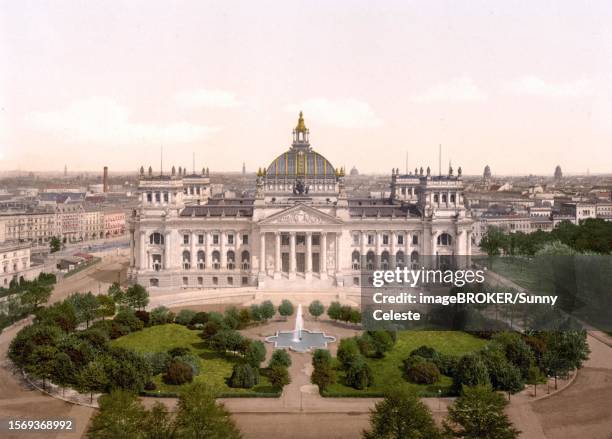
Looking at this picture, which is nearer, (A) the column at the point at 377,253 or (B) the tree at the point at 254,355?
(B) the tree at the point at 254,355

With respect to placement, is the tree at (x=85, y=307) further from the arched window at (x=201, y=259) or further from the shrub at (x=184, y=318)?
the arched window at (x=201, y=259)

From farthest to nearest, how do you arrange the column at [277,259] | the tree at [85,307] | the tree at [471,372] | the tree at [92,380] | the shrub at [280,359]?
1. the column at [277,259]
2. the tree at [85,307]
3. the shrub at [280,359]
4. the tree at [471,372]
5. the tree at [92,380]

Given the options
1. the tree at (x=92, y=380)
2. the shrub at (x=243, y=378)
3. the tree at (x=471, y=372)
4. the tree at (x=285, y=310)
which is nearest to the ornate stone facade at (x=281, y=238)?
the tree at (x=285, y=310)

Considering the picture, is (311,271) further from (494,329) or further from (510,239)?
(510,239)

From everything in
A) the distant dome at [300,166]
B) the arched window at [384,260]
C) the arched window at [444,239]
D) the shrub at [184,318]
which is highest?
the distant dome at [300,166]

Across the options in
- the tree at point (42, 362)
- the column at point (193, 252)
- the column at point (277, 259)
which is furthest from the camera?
the column at point (193, 252)

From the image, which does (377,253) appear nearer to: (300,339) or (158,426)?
(300,339)

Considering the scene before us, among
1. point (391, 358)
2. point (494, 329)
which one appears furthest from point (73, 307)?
point (494, 329)

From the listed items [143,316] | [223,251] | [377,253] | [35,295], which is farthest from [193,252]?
[377,253]
